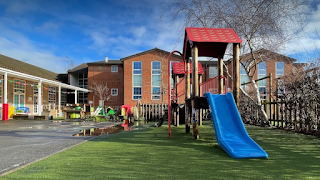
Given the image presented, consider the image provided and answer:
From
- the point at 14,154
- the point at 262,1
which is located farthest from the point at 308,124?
the point at 14,154

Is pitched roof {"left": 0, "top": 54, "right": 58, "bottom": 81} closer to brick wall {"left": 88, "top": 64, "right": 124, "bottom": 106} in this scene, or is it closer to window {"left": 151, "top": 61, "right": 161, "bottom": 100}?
brick wall {"left": 88, "top": 64, "right": 124, "bottom": 106}

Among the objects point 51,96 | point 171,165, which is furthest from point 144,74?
point 171,165

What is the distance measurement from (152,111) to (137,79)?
15780mm

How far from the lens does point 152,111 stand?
65.6ft

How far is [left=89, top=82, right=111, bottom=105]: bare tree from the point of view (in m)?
35.3

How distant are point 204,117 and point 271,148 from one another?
1225 cm

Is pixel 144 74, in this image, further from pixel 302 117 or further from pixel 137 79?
pixel 302 117

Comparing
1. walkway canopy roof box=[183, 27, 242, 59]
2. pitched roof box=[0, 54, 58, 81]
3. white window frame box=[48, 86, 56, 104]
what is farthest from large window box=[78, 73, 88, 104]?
walkway canopy roof box=[183, 27, 242, 59]

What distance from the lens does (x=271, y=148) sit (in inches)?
237

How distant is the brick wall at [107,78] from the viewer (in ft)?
119

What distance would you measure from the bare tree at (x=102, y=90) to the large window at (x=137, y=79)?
14.1 feet

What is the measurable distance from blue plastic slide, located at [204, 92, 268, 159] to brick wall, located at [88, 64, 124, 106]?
30058 millimetres

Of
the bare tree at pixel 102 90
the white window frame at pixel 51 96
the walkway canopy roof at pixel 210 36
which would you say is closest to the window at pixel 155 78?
the bare tree at pixel 102 90

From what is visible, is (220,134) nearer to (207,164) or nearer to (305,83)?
(207,164)
